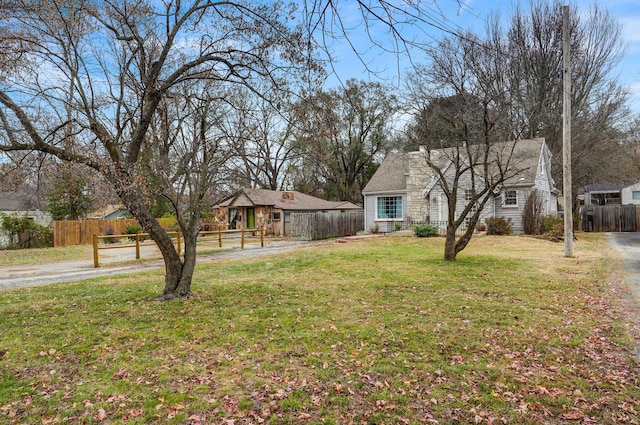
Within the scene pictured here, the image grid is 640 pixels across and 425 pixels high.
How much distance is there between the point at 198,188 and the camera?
728cm

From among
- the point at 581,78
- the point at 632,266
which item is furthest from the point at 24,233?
the point at 581,78

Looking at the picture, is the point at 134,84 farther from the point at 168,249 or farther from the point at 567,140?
the point at 567,140

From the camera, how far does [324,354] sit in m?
4.43

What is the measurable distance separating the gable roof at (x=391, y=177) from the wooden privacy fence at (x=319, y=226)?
246cm

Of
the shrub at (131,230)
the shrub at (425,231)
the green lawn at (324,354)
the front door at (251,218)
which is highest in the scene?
the front door at (251,218)

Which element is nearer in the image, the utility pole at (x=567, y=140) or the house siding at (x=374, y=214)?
the utility pole at (x=567, y=140)

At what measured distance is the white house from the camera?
20141 millimetres

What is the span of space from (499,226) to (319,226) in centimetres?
998

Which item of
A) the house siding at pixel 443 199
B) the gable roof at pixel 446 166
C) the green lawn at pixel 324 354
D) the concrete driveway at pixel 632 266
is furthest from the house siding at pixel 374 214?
the green lawn at pixel 324 354

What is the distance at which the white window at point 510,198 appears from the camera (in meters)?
20.3

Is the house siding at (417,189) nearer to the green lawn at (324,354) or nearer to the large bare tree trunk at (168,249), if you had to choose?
the green lawn at (324,354)

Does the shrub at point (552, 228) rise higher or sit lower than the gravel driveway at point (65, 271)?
higher

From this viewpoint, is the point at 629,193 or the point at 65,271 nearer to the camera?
the point at 65,271

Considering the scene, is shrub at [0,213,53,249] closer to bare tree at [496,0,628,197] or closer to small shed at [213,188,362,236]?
small shed at [213,188,362,236]
